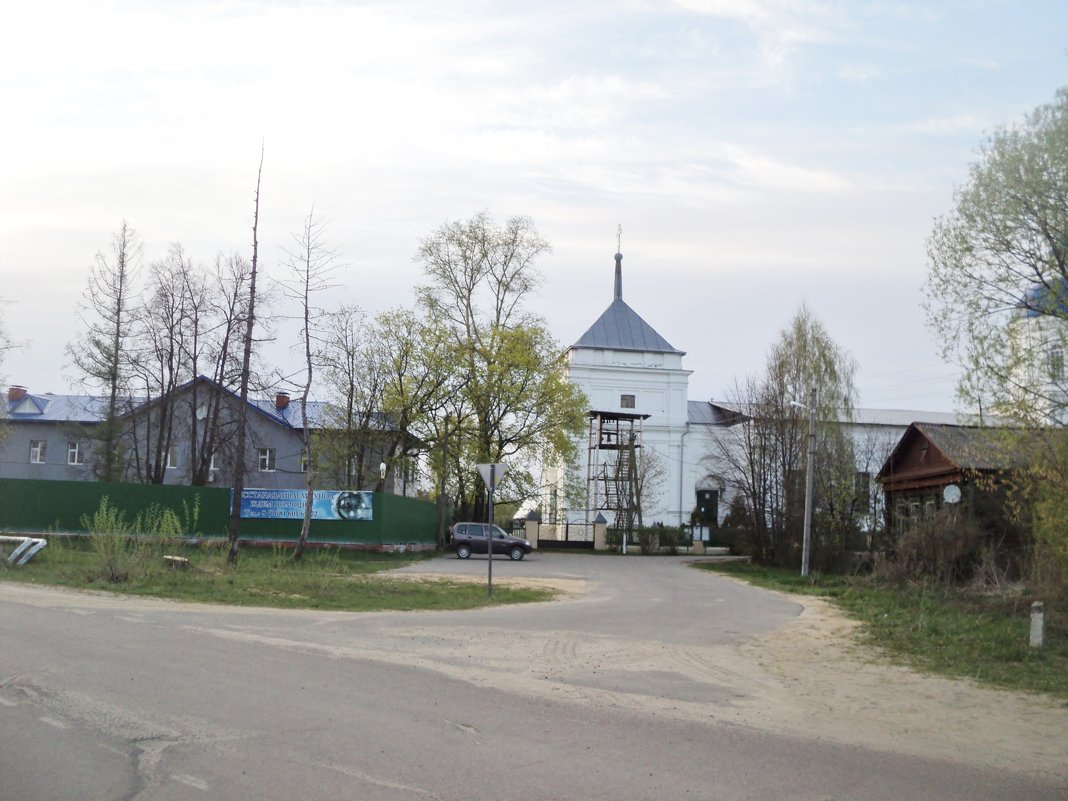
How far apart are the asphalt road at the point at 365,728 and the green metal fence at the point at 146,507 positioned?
22886 millimetres

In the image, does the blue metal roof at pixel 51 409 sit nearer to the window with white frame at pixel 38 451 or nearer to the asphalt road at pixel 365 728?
the window with white frame at pixel 38 451

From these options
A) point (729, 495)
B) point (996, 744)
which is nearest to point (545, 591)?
point (996, 744)

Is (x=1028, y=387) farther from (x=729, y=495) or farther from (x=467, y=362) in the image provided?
(x=729, y=495)

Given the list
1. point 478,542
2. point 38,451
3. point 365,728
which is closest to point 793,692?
point 365,728

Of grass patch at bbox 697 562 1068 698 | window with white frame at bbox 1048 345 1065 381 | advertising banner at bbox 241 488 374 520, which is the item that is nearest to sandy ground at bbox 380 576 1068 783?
grass patch at bbox 697 562 1068 698

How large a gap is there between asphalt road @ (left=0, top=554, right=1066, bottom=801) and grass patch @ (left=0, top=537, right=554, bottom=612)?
14.8 ft

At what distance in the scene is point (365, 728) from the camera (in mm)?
8391

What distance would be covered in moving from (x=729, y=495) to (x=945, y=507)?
37.2 meters

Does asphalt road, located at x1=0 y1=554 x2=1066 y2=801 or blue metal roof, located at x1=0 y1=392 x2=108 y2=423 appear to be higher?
blue metal roof, located at x1=0 y1=392 x2=108 y2=423

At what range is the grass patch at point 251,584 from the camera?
1948 centimetres

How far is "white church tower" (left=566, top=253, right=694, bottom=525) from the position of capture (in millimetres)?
71688

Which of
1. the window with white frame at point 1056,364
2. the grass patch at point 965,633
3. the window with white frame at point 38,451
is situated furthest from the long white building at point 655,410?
the window with white frame at point 1056,364

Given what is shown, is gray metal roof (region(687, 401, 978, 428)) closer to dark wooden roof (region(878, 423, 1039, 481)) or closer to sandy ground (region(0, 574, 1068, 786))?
dark wooden roof (region(878, 423, 1039, 481))

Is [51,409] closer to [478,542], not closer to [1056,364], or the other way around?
[478,542]
